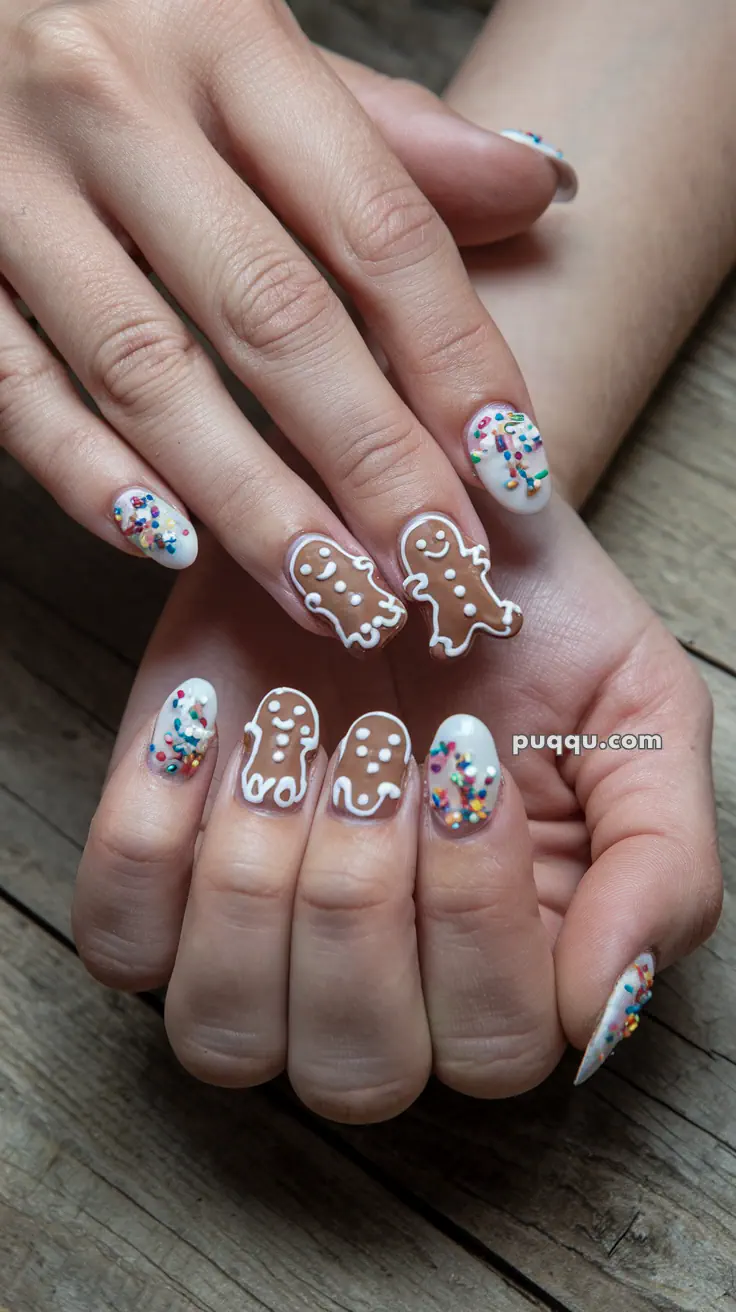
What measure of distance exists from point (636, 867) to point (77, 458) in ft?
1.47

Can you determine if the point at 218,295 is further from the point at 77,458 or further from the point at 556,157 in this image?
the point at 556,157

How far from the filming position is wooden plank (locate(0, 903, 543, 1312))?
699 mm

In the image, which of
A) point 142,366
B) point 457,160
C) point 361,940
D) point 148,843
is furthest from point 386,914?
point 457,160

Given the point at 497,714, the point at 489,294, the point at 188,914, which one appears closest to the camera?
the point at 188,914

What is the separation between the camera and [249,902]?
0.63 m

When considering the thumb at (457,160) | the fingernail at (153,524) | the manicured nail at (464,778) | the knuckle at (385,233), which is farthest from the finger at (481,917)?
the thumb at (457,160)

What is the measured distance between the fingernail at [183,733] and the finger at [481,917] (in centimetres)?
14

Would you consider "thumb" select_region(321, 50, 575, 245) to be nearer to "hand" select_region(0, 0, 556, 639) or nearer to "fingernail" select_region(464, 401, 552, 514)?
"hand" select_region(0, 0, 556, 639)

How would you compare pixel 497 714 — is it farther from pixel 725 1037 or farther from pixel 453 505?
pixel 725 1037

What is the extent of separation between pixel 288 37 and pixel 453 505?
1.20 ft

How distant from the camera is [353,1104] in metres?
0.66

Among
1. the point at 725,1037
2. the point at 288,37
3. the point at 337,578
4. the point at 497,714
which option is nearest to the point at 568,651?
the point at 497,714

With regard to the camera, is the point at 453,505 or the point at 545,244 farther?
the point at 545,244

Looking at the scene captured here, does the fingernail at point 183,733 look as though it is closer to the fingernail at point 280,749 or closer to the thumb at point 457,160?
the fingernail at point 280,749
